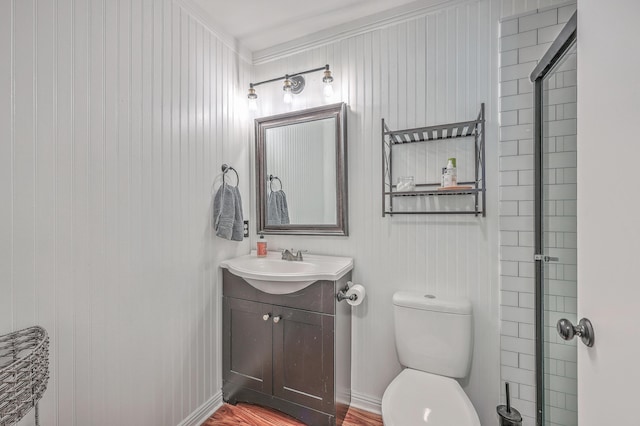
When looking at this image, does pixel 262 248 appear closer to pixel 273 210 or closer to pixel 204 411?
pixel 273 210

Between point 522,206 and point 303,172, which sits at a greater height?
point 303,172

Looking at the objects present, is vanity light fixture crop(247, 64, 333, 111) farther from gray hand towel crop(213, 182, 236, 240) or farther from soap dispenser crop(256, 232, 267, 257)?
soap dispenser crop(256, 232, 267, 257)

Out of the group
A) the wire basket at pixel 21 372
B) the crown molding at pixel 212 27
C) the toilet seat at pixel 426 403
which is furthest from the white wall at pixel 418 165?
the wire basket at pixel 21 372

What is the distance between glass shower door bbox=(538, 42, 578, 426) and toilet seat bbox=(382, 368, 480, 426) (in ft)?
1.45

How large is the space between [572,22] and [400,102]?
0.83 m

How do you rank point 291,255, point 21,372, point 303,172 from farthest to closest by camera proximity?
point 303,172
point 291,255
point 21,372

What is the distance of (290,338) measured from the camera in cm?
160

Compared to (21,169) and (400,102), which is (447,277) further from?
(21,169)

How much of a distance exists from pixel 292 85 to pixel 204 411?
2236 mm

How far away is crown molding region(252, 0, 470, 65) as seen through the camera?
1625mm

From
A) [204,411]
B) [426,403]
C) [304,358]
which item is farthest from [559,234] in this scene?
[204,411]

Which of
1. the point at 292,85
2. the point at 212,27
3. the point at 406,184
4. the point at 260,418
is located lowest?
the point at 260,418

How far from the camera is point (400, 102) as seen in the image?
5.59 ft

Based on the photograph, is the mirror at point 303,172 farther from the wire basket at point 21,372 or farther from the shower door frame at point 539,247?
the wire basket at point 21,372
